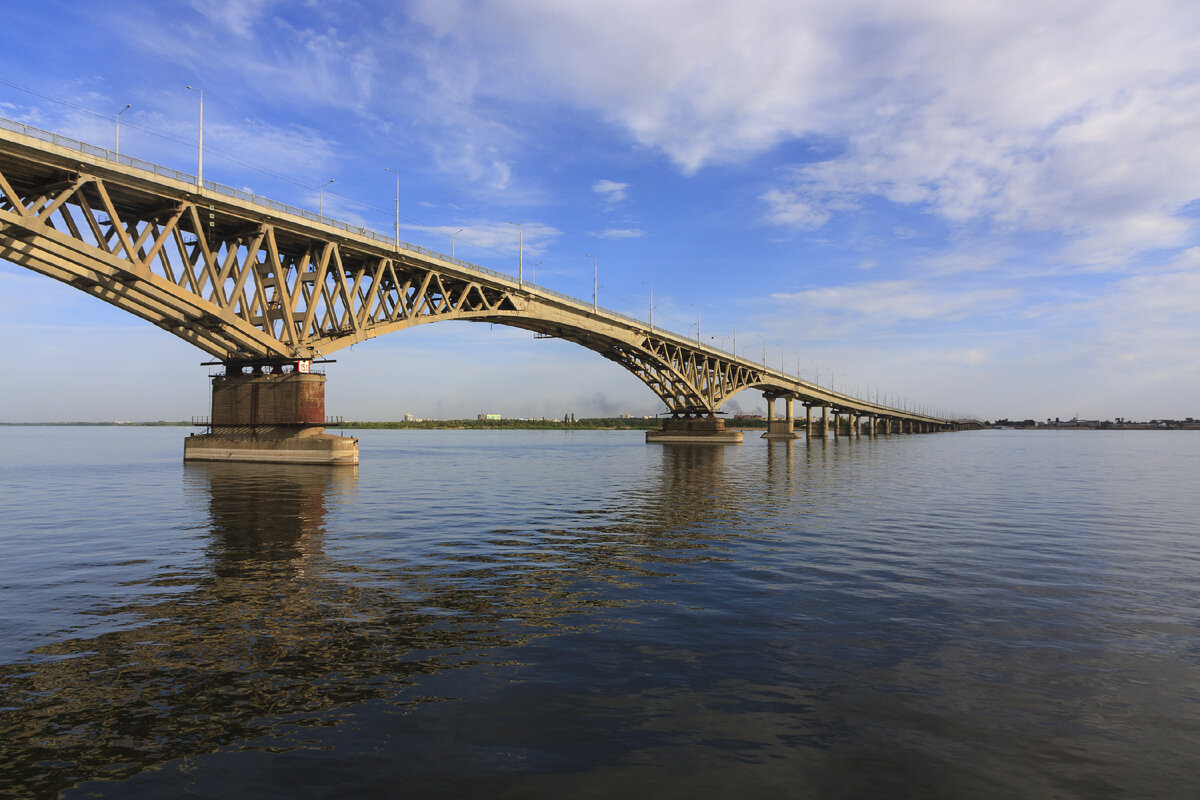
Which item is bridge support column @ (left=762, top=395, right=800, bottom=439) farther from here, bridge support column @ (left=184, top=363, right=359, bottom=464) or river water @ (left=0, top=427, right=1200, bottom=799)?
river water @ (left=0, top=427, right=1200, bottom=799)

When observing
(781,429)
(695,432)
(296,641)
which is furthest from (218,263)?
(781,429)

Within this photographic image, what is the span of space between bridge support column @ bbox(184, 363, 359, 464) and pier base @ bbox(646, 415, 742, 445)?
65.8 meters

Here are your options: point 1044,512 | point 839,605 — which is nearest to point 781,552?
point 839,605

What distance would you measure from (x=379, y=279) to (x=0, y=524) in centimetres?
3783

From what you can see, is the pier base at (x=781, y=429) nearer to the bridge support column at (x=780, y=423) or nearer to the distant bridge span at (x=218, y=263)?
the bridge support column at (x=780, y=423)

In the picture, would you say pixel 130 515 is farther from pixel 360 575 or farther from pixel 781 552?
pixel 781 552

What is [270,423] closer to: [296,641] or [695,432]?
[296,641]

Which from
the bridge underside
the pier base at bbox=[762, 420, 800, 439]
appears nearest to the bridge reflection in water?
the bridge underside

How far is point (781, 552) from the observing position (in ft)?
55.0

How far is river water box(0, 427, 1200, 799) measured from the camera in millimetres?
5895

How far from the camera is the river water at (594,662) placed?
5895 mm

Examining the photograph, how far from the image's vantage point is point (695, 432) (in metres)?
110

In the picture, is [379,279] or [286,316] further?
[379,279]

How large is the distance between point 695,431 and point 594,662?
4038 inches
